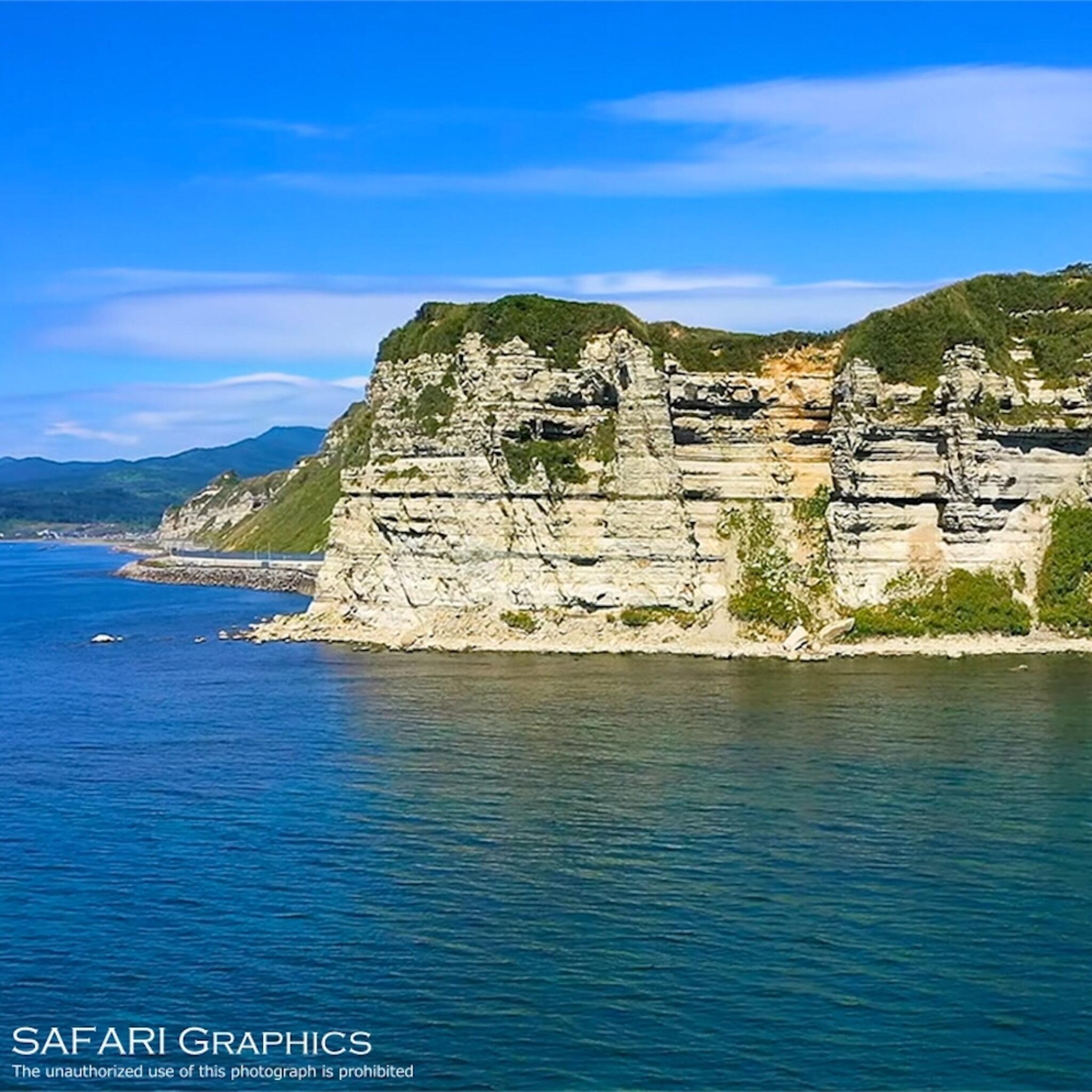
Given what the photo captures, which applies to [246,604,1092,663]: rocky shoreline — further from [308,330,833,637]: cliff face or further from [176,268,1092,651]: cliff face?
[308,330,833,637]: cliff face

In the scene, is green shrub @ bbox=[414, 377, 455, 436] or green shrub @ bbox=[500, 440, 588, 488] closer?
green shrub @ bbox=[500, 440, 588, 488]

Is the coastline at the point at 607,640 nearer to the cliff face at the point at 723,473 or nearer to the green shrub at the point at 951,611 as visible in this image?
the cliff face at the point at 723,473

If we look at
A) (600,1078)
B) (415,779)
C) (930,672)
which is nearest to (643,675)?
(930,672)

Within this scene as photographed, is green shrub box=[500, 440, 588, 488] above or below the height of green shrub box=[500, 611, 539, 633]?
above

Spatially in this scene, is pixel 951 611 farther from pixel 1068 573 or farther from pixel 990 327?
pixel 990 327

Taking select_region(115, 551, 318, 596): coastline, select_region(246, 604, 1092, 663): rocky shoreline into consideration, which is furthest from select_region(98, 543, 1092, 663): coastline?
select_region(115, 551, 318, 596): coastline

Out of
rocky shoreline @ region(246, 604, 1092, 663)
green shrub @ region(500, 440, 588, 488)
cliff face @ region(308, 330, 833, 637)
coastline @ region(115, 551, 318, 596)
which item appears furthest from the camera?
coastline @ region(115, 551, 318, 596)

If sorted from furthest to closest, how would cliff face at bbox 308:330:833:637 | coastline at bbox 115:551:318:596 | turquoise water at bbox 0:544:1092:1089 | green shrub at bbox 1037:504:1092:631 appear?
coastline at bbox 115:551:318:596 → cliff face at bbox 308:330:833:637 → green shrub at bbox 1037:504:1092:631 → turquoise water at bbox 0:544:1092:1089

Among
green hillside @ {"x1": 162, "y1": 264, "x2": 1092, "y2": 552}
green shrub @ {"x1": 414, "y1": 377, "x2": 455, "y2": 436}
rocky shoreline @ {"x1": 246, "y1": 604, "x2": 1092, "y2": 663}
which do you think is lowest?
rocky shoreline @ {"x1": 246, "y1": 604, "x2": 1092, "y2": 663}
